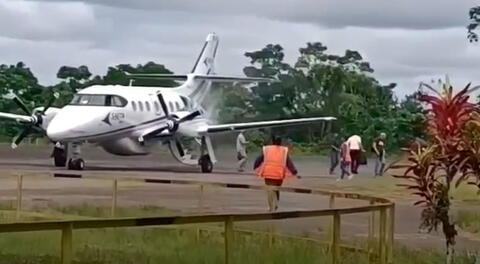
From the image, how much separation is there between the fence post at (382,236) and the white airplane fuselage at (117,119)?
31.8 meters

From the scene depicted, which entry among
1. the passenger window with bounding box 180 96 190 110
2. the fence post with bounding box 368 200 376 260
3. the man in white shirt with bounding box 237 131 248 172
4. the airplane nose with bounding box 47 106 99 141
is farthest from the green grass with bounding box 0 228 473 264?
the passenger window with bounding box 180 96 190 110

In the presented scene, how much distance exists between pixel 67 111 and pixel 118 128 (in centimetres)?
212

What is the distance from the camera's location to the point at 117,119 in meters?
44.6

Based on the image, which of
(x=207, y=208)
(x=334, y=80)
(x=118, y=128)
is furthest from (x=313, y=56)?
(x=207, y=208)

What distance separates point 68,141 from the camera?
4328 cm

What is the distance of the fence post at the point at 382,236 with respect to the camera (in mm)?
11703

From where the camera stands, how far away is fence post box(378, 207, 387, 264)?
38.4 ft

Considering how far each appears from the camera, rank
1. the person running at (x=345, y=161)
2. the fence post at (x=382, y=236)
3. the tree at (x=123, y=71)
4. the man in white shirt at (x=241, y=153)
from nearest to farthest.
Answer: the fence post at (x=382, y=236) → the person running at (x=345, y=161) → the man in white shirt at (x=241, y=153) → the tree at (x=123, y=71)

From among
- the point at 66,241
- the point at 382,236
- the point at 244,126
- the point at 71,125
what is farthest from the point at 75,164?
the point at 66,241

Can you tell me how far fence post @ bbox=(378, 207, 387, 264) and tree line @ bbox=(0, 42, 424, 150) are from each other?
44429 millimetres

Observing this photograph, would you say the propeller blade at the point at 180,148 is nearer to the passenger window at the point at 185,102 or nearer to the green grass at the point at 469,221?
the passenger window at the point at 185,102

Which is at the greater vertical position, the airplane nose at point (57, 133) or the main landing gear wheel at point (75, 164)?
the airplane nose at point (57, 133)

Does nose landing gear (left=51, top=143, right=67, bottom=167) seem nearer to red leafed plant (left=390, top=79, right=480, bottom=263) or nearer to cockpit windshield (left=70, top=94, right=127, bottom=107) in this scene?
cockpit windshield (left=70, top=94, right=127, bottom=107)

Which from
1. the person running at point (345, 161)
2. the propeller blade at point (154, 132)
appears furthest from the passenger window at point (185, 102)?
the person running at point (345, 161)
